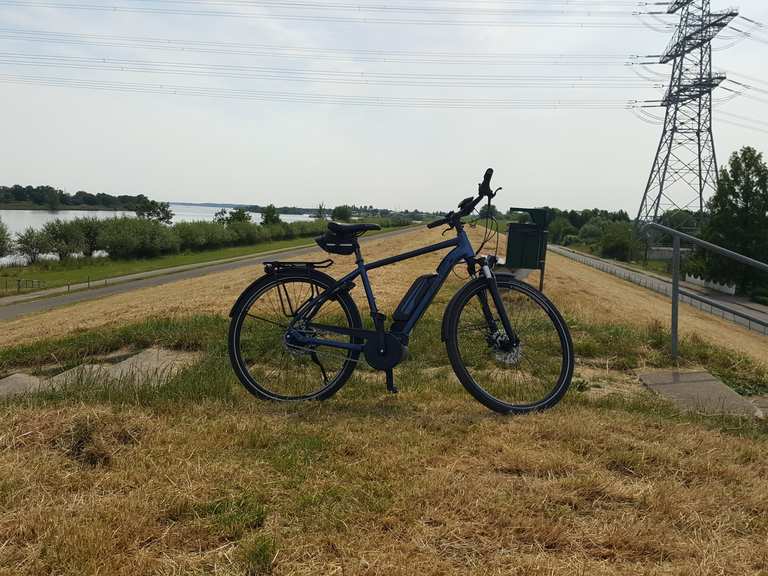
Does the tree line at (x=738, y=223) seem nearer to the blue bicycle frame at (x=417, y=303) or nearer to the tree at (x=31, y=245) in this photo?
the blue bicycle frame at (x=417, y=303)

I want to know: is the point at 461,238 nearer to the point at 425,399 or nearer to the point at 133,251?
the point at 425,399

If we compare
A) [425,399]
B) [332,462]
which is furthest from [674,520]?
[425,399]

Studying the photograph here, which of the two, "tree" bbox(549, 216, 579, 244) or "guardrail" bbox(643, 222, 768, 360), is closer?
"guardrail" bbox(643, 222, 768, 360)

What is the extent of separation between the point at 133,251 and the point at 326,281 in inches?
2630

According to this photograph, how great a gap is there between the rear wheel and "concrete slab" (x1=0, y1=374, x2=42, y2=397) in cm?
171

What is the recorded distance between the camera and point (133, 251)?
6425 cm

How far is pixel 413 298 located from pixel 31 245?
2695 inches

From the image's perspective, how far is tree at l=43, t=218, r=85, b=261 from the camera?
61719 mm

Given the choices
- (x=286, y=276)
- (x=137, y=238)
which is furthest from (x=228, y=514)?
(x=137, y=238)

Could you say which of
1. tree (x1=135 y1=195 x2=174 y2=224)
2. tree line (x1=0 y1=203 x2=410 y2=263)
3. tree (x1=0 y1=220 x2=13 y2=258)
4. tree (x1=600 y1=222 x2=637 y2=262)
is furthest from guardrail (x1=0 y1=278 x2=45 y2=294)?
tree (x1=135 y1=195 x2=174 y2=224)

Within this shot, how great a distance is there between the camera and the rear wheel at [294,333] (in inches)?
157

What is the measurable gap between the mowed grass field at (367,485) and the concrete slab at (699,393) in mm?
316

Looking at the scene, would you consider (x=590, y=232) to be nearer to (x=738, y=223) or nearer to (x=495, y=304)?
(x=738, y=223)

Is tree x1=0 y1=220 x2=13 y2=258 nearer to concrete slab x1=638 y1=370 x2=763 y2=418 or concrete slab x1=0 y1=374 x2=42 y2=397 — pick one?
concrete slab x1=0 y1=374 x2=42 y2=397
